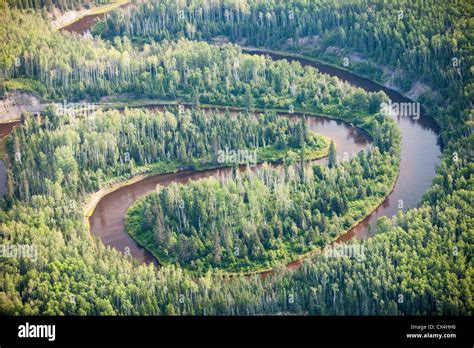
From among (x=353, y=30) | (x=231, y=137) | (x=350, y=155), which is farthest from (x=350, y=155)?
(x=353, y=30)

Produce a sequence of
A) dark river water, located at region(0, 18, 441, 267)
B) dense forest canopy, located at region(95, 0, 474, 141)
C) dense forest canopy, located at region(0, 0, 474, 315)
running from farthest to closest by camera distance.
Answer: dense forest canopy, located at region(95, 0, 474, 141)
dark river water, located at region(0, 18, 441, 267)
dense forest canopy, located at region(0, 0, 474, 315)

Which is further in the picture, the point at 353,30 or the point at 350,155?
the point at 353,30

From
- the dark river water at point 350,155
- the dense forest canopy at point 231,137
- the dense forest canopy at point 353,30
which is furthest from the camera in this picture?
the dense forest canopy at point 353,30

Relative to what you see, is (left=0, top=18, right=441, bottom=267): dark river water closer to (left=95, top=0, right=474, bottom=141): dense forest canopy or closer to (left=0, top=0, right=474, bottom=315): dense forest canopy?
(left=0, top=0, right=474, bottom=315): dense forest canopy

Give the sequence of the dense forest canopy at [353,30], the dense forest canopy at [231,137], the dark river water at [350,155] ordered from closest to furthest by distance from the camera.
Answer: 1. the dense forest canopy at [231,137]
2. the dark river water at [350,155]
3. the dense forest canopy at [353,30]

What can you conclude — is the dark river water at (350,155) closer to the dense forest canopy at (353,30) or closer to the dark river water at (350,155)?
the dark river water at (350,155)

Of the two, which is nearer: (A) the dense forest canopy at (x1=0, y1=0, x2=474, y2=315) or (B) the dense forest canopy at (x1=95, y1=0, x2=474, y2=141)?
(A) the dense forest canopy at (x1=0, y1=0, x2=474, y2=315)

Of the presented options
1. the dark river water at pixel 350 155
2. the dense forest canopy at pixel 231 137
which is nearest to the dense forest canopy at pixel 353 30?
the dense forest canopy at pixel 231 137

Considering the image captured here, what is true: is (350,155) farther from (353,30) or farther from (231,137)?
(353,30)

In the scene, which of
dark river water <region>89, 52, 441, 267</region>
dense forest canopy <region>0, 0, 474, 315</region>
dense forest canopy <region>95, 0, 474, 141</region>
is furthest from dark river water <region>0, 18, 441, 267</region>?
dense forest canopy <region>95, 0, 474, 141</region>
